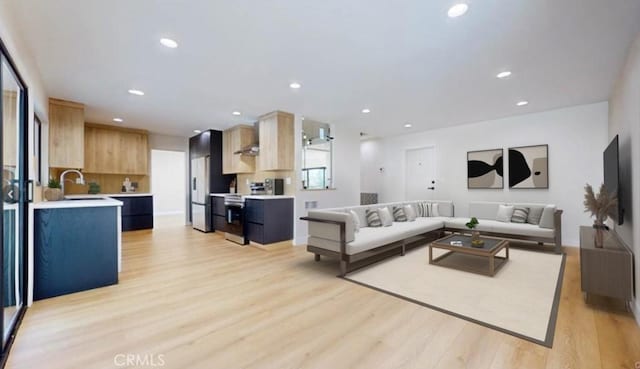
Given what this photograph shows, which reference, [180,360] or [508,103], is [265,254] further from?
[508,103]

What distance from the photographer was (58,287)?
109 inches

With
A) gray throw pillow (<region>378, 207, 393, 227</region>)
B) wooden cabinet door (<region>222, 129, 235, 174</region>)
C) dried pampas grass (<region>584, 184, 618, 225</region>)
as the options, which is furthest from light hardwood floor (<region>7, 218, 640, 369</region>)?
wooden cabinet door (<region>222, 129, 235, 174</region>)

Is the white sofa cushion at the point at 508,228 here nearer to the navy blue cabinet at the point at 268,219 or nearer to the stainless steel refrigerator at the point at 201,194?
the navy blue cabinet at the point at 268,219

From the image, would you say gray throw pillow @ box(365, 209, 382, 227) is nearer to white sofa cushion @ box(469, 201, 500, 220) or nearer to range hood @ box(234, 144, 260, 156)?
white sofa cushion @ box(469, 201, 500, 220)

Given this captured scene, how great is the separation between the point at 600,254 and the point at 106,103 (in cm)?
689

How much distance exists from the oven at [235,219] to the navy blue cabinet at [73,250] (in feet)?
7.54

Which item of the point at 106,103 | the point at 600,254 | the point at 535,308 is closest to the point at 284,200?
the point at 106,103

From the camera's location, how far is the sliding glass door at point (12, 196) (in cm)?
196

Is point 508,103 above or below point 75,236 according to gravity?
above

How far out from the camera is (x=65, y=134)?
4566 millimetres

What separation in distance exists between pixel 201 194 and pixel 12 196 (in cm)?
457

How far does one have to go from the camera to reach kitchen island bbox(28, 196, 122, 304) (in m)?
2.68

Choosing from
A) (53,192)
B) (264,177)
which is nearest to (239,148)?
(264,177)

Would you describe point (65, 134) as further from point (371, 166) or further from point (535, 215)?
point (535, 215)
